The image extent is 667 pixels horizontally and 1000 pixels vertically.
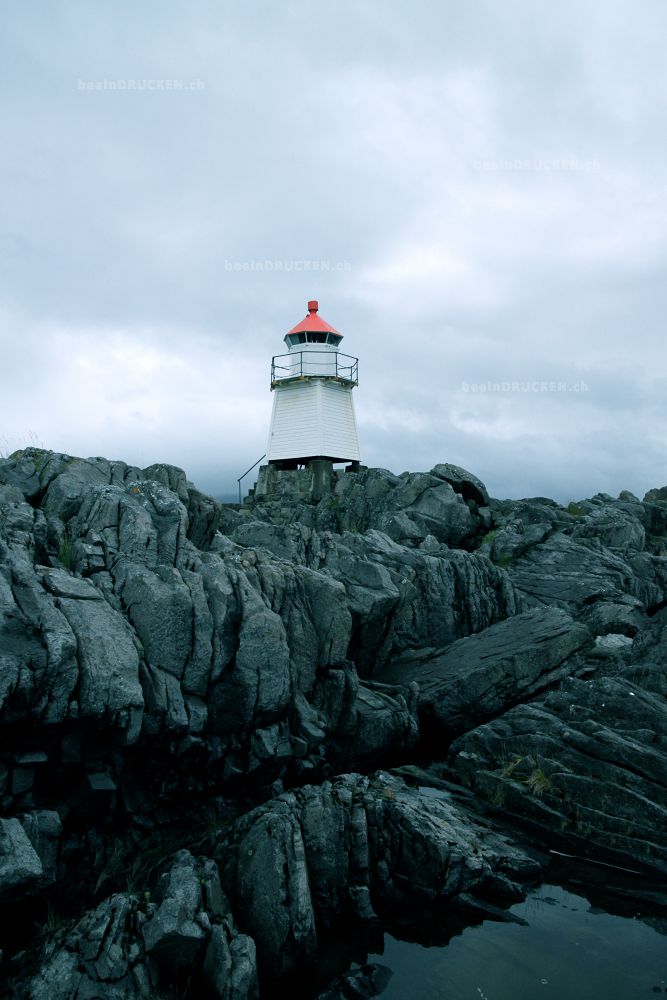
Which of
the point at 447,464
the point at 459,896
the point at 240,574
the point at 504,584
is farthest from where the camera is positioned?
the point at 447,464

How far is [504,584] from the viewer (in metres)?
37.1

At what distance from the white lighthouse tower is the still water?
50505mm

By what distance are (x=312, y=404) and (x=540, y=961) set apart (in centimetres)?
5328

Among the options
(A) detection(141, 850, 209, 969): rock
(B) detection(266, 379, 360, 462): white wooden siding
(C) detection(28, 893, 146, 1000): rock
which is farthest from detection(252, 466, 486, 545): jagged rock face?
(C) detection(28, 893, 146, 1000): rock

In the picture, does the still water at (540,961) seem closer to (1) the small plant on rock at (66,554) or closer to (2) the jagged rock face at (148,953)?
(2) the jagged rock face at (148,953)

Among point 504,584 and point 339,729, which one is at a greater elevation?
point 504,584

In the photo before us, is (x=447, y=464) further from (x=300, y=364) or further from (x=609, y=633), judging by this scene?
(x=609, y=633)

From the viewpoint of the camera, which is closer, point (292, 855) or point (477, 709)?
point (292, 855)

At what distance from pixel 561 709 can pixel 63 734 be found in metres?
14.9

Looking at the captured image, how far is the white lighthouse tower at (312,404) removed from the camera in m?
65.0

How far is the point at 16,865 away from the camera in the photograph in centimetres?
1320

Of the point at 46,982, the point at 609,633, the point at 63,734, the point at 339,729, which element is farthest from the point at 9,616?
the point at 609,633

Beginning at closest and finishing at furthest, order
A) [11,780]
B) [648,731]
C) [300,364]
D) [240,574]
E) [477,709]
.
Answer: [11,780] → [648,731] → [240,574] → [477,709] → [300,364]

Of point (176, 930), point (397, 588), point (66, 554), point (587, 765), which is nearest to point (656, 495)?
point (397, 588)
